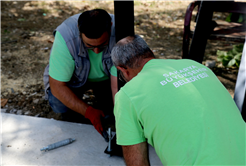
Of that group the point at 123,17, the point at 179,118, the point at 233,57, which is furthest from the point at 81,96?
the point at 233,57

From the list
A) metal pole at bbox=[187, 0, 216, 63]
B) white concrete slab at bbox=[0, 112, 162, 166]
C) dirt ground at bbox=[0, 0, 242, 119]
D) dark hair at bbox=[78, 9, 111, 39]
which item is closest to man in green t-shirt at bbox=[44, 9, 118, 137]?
dark hair at bbox=[78, 9, 111, 39]

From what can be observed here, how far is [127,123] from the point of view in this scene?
4.17ft

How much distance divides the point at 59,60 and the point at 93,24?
0.45m

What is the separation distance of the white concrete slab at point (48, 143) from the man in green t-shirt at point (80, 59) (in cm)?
16

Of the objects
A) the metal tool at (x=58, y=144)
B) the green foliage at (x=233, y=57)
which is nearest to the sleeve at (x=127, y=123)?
the metal tool at (x=58, y=144)

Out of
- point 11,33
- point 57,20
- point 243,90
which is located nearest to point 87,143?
point 243,90

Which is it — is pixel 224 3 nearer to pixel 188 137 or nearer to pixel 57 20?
pixel 188 137

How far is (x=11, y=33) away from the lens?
468 cm

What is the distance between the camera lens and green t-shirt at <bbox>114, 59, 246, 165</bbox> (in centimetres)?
110

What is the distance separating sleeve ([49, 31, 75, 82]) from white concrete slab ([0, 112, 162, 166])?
504 mm

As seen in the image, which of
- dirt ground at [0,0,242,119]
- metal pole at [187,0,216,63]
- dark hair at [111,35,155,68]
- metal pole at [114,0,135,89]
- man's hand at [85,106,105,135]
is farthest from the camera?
dirt ground at [0,0,242,119]

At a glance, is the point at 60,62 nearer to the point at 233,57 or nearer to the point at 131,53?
the point at 131,53

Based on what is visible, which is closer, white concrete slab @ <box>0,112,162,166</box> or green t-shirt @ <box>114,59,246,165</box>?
green t-shirt @ <box>114,59,246,165</box>

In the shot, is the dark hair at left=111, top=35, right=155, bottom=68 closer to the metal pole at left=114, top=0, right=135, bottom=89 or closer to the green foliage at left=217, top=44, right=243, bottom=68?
the metal pole at left=114, top=0, right=135, bottom=89
